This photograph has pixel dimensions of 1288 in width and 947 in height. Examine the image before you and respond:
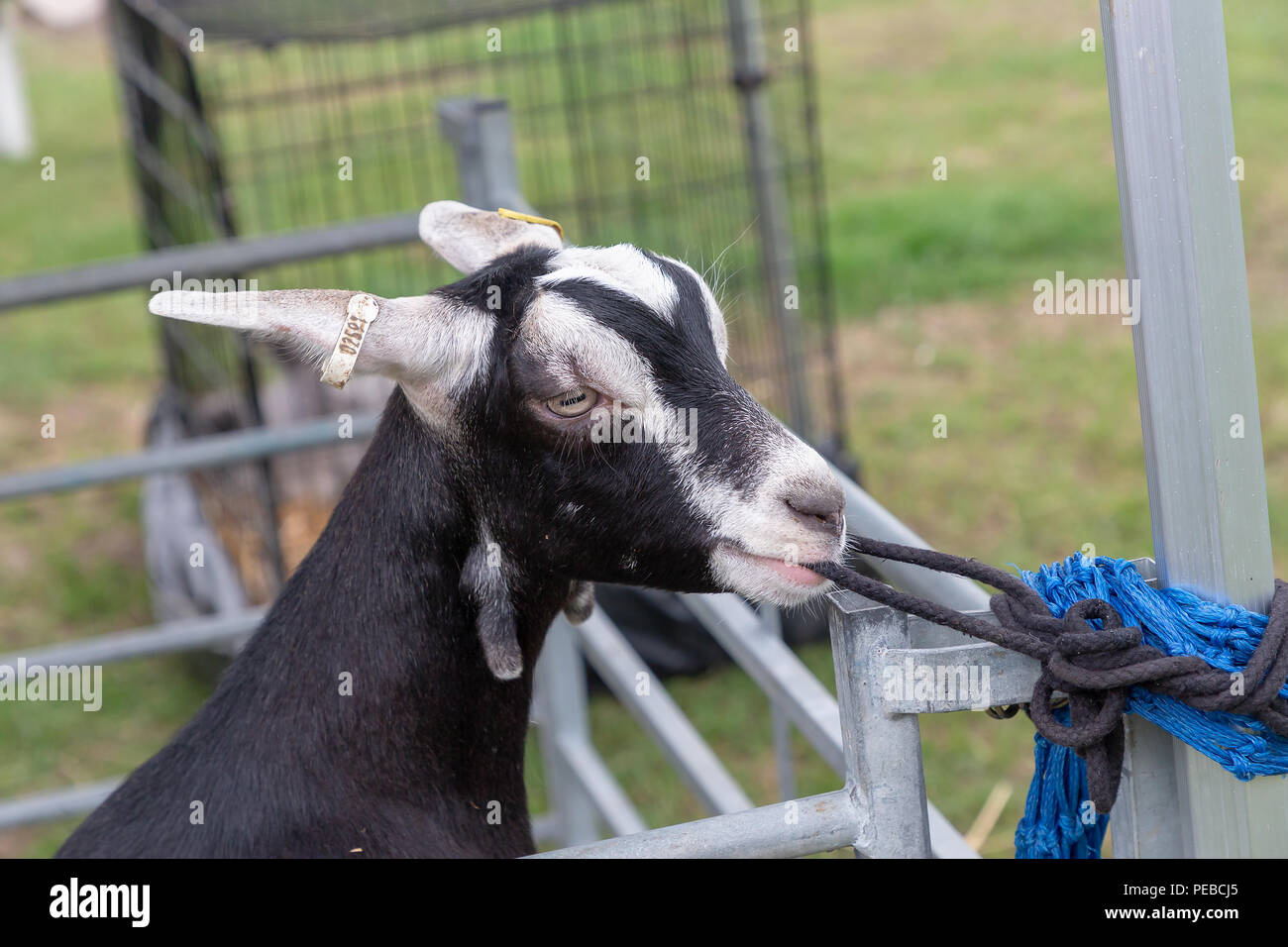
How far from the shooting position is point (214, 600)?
3.98 metres

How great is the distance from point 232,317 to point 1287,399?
4.47m

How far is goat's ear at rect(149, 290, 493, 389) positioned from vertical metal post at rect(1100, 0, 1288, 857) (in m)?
0.71

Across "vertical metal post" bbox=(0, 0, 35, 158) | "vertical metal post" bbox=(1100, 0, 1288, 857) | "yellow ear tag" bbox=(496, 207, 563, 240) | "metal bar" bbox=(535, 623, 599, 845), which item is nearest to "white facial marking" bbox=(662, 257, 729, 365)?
"yellow ear tag" bbox=(496, 207, 563, 240)

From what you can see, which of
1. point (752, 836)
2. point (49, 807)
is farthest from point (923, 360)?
point (752, 836)

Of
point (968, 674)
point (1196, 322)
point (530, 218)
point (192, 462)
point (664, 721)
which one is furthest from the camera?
point (192, 462)

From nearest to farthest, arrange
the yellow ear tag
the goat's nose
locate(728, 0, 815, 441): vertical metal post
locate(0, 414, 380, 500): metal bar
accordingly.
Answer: the goat's nose
the yellow ear tag
locate(0, 414, 380, 500): metal bar
locate(728, 0, 815, 441): vertical metal post

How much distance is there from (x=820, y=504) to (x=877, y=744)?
302mm

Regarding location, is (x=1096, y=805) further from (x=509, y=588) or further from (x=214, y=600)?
(x=214, y=600)

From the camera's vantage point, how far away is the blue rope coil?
107 cm

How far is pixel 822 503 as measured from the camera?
1411 mm

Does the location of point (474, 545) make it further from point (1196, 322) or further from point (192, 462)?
point (192, 462)

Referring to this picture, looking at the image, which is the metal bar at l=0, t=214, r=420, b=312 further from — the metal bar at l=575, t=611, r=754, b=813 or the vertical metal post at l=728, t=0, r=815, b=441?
the vertical metal post at l=728, t=0, r=815, b=441

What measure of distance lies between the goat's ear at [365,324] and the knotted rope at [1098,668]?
52cm
